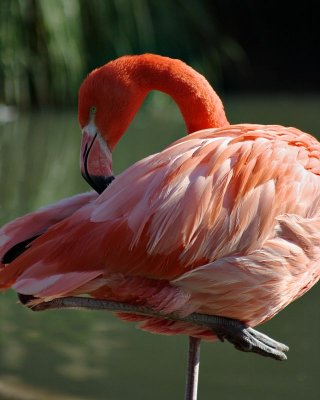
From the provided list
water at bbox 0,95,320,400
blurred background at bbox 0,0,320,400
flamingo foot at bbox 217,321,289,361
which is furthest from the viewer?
blurred background at bbox 0,0,320,400

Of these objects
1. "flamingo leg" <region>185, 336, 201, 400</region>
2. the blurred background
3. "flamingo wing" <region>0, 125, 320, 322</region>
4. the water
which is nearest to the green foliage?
the blurred background

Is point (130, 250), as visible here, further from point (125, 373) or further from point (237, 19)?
point (237, 19)

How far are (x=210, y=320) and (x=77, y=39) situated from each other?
6940 millimetres

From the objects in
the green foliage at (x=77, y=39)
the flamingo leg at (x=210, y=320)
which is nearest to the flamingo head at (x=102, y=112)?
the flamingo leg at (x=210, y=320)

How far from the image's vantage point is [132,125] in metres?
8.53

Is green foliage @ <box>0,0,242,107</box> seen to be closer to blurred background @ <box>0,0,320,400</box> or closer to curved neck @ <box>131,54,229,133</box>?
blurred background @ <box>0,0,320,400</box>

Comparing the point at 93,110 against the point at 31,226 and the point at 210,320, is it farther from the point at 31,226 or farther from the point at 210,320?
the point at 210,320

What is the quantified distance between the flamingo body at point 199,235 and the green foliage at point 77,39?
6584 mm

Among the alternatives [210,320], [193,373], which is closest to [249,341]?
[210,320]

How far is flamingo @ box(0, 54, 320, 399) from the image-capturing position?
2367mm

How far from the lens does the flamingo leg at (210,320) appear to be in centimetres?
245

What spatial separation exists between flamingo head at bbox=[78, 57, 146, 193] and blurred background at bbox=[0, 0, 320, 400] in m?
1.13

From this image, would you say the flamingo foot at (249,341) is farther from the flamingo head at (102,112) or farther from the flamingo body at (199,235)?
the flamingo head at (102,112)

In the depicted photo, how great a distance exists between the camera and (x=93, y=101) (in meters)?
2.67
